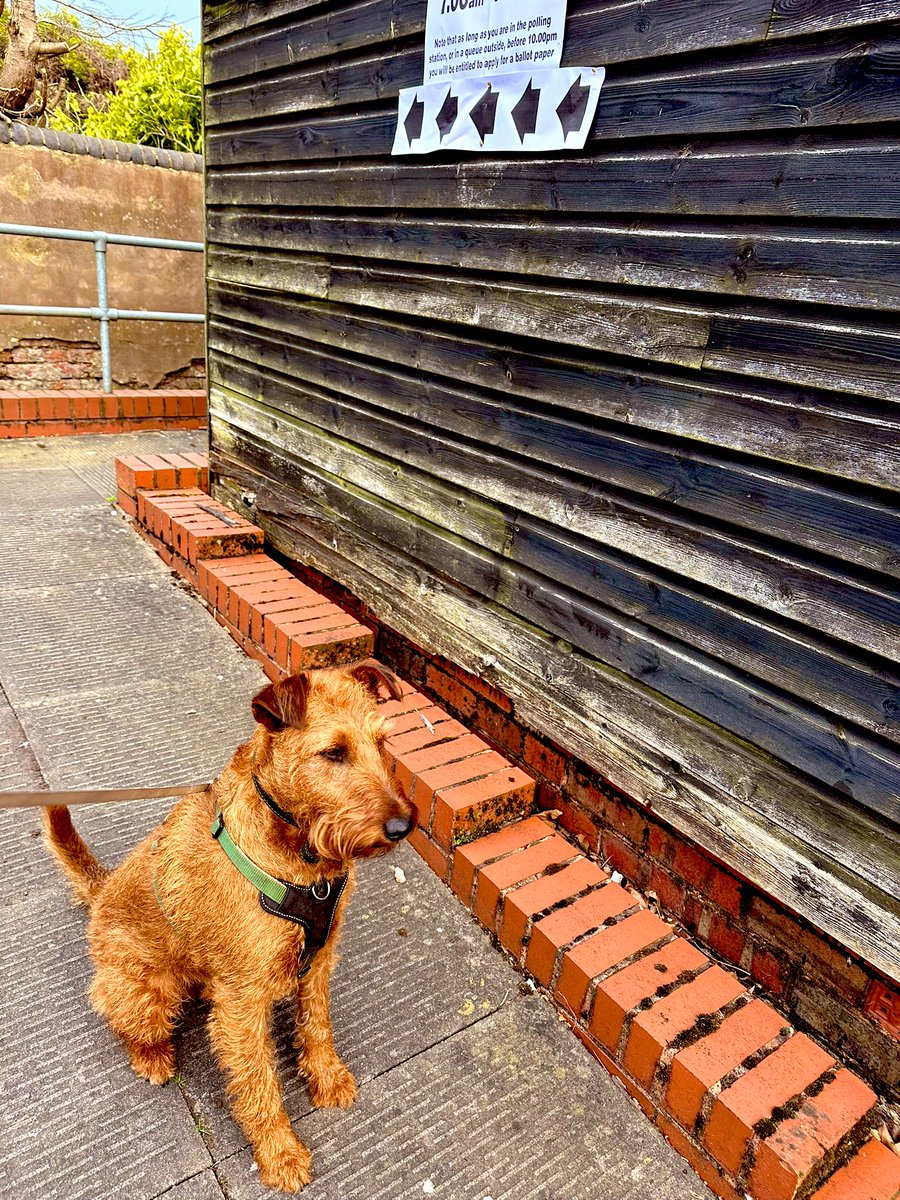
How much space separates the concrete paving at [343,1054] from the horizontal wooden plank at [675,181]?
7.93 ft

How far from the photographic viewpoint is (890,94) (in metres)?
1.80

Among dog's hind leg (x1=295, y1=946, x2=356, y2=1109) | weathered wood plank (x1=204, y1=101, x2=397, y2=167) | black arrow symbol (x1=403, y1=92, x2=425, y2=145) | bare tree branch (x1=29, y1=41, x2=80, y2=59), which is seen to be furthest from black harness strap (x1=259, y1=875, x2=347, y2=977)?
bare tree branch (x1=29, y1=41, x2=80, y2=59)

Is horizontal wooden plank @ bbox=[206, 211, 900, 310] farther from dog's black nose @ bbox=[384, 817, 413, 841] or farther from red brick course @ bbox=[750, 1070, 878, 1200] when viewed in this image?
red brick course @ bbox=[750, 1070, 878, 1200]

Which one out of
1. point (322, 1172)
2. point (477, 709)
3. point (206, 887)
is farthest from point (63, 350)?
point (322, 1172)

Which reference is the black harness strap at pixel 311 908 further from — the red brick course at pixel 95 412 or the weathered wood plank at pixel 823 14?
the red brick course at pixel 95 412

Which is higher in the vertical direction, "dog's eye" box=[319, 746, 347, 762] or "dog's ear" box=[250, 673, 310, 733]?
"dog's ear" box=[250, 673, 310, 733]

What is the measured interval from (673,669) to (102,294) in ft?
24.1

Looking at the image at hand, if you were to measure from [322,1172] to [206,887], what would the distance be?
2.49 ft

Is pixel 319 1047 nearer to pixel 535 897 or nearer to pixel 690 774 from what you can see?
pixel 535 897

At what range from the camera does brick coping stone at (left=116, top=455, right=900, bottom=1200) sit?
195cm

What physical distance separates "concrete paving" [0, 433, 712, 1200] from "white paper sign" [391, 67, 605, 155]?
2650mm

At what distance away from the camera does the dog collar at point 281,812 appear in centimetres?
185

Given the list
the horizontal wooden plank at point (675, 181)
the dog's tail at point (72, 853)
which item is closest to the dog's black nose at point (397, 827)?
the dog's tail at point (72, 853)

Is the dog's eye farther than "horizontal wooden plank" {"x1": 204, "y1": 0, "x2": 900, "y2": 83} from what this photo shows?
No
